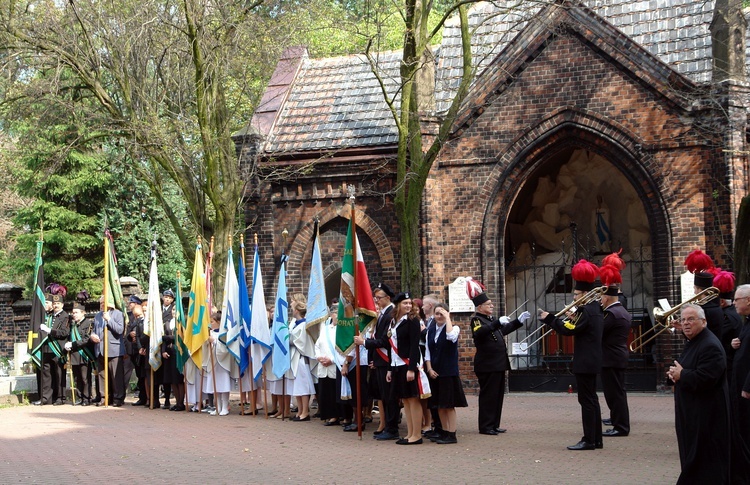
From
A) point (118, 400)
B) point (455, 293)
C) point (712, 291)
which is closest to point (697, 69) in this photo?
point (455, 293)

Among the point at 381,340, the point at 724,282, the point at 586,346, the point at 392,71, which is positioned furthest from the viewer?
the point at 392,71

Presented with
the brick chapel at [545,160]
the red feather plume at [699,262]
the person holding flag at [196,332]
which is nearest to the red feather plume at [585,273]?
the red feather plume at [699,262]

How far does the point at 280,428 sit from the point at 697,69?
10694 millimetres

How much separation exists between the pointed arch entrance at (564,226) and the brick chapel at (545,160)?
35 millimetres

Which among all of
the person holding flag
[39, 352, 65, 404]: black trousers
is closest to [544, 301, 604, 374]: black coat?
the person holding flag

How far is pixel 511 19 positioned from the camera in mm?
22609

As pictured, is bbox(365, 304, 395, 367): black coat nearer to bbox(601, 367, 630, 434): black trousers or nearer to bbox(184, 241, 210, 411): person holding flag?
bbox(601, 367, 630, 434): black trousers

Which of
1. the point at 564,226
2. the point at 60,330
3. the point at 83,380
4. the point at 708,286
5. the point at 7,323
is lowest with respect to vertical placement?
the point at 83,380

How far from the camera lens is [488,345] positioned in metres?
13.7

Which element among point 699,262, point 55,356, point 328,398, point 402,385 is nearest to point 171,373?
point 55,356

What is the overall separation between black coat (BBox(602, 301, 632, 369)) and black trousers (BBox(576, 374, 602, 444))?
1108 millimetres

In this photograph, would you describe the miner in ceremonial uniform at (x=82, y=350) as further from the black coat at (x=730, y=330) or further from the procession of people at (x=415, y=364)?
the black coat at (x=730, y=330)

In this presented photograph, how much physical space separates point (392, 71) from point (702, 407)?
52.7 ft

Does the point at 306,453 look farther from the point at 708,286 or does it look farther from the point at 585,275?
the point at 708,286
